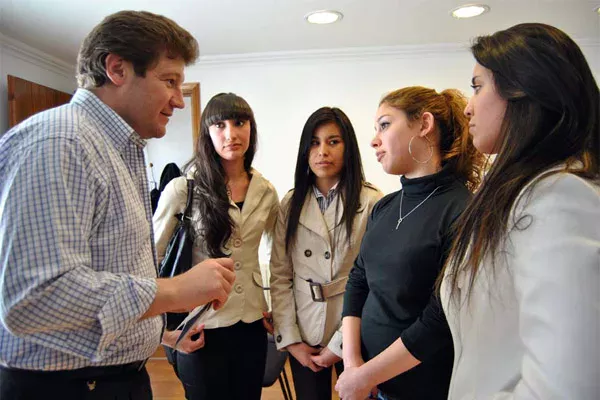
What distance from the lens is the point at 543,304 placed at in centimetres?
55

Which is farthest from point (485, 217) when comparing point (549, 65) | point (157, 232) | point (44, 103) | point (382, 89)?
point (44, 103)

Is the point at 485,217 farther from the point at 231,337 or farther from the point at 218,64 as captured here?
the point at 218,64

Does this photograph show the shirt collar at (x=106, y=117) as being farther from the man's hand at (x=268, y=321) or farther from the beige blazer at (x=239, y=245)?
the man's hand at (x=268, y=321)

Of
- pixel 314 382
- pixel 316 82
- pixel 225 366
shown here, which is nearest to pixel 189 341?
pixel 225 366

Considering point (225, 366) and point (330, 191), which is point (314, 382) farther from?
point (330, 191)

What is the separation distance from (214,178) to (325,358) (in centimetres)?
78

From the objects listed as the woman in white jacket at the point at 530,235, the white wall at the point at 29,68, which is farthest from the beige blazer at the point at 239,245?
the white wall at the point at 29,68

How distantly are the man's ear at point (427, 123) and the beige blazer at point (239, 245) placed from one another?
27.2 inches

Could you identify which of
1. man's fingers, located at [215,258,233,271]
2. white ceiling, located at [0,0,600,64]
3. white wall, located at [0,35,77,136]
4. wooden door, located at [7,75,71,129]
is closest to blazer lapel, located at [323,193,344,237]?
man's fingers, located at [215,258,233,271]

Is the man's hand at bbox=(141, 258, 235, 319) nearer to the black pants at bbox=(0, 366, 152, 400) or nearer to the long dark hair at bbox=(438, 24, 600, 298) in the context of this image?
the black pants at bbox=(0, 366, 152, 400)

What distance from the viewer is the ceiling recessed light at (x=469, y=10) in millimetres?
2412

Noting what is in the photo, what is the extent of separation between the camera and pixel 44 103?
10.2ft

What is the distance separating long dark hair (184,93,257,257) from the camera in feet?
4.83

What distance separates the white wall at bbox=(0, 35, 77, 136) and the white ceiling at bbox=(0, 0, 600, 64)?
3.6 inches
